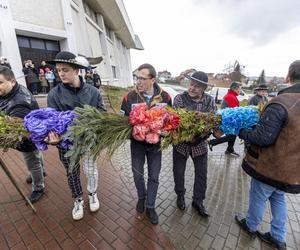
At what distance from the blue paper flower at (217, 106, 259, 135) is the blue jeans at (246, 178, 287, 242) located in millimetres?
729

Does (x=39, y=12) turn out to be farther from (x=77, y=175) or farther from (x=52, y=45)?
(x=77, y=175)

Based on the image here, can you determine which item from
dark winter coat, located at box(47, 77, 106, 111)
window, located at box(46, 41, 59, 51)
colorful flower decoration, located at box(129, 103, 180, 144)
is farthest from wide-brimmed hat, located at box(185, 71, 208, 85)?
window, located at box(46, 41, 59, 51)

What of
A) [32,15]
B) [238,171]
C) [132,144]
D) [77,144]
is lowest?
[238,171]

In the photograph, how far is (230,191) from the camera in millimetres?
3438

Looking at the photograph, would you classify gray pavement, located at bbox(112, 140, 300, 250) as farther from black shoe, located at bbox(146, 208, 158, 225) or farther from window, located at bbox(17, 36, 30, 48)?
window, located at bbox(17, 36, 30, 48)

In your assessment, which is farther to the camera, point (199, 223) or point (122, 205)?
point (122, 205)

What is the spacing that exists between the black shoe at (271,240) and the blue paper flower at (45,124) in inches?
108

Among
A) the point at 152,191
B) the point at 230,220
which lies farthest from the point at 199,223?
the point at 152,191

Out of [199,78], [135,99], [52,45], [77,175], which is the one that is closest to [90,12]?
[52,45]

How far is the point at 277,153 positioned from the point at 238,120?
1.67 ft

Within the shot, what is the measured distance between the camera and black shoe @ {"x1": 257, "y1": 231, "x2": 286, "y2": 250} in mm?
2225

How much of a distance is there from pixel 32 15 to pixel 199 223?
44.3ft

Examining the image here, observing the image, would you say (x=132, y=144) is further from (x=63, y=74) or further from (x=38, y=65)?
(x=38, y=65)

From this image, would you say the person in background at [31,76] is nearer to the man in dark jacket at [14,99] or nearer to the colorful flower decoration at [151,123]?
the man in dark jacket at [14,99]
